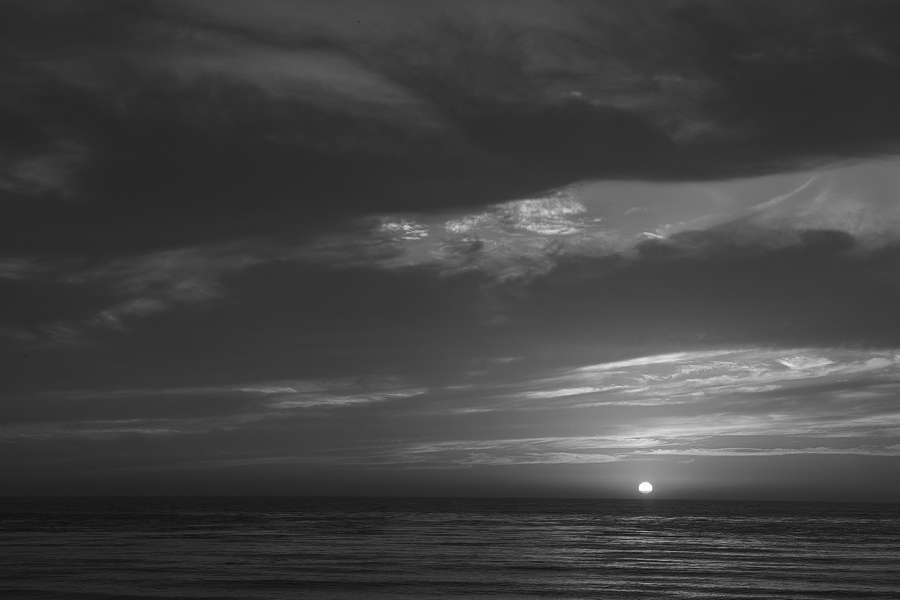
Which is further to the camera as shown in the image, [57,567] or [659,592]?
[57,567]

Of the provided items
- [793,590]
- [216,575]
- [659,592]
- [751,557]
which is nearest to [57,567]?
[216,575]

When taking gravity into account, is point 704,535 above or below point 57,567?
below

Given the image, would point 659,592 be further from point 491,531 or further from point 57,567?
point 491,531

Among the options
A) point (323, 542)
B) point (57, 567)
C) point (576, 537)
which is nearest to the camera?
point (57, 567)

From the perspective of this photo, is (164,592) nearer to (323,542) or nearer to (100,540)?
(323,542)

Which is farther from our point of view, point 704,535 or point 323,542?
point 704,535

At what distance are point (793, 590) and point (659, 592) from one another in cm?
590

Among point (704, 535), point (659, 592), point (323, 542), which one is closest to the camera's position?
point (659, 592)

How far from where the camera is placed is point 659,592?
32.5m

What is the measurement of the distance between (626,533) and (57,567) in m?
53.8

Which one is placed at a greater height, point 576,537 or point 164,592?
point 164,592

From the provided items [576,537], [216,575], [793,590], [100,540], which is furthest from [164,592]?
[576,537]

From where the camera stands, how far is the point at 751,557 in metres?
49.6

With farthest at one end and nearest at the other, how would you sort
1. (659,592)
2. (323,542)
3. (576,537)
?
(576,537) → (323,542) → (659,592)
